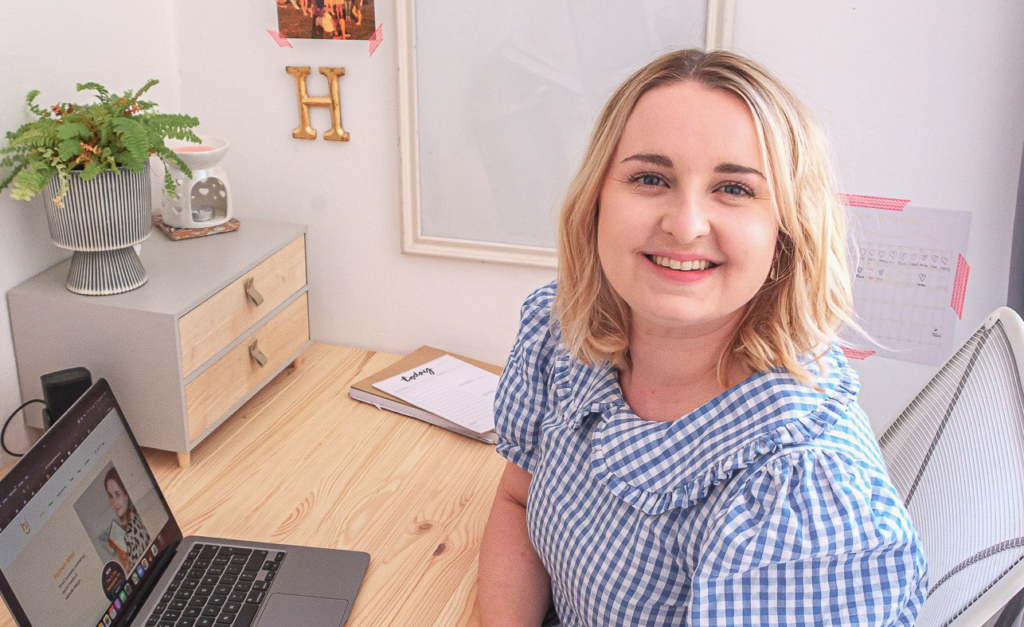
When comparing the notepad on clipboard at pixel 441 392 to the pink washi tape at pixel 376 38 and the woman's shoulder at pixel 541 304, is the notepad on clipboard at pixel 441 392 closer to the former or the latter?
the woman's shoulder at pixel 541 304

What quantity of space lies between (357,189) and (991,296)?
1.09 m

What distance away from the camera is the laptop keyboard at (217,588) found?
3.23ft

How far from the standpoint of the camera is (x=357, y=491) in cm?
128

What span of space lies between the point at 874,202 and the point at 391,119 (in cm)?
83

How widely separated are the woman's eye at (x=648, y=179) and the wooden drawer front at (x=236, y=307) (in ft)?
2.32

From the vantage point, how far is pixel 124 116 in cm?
125

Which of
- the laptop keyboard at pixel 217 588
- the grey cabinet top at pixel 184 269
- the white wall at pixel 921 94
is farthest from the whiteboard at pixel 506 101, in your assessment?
the laptop keyboard at pixel 217 588

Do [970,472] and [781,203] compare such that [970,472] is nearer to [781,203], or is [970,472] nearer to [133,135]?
[781,203]

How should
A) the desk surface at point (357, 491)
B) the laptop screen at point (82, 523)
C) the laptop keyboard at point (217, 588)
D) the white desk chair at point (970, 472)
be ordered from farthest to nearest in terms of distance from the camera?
the desk surface at point (357, 491) < the laptop keyboard at point (217, 588) < the laptop screen at point (82, 523) < the white desk chair at point (970, 472)

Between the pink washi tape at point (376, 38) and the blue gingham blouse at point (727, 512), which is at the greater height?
the pink washi tape at point (376, 38)

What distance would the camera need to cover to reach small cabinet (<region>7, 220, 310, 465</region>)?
1251mm

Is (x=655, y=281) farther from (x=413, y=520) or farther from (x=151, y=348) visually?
(x=151, y=348)

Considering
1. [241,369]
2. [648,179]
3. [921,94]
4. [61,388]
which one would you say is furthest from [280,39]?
[921,94]

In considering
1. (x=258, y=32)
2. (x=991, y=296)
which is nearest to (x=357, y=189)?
(x=258, y=32)
